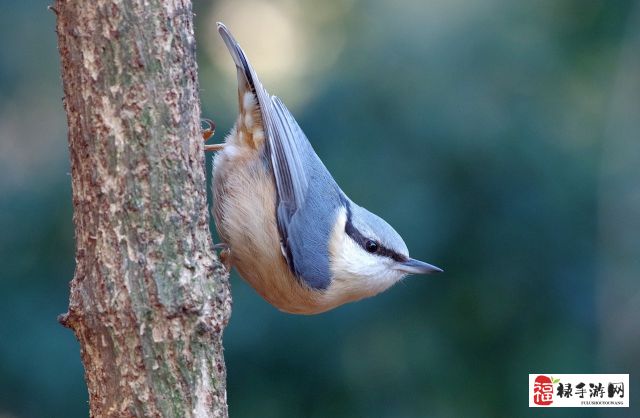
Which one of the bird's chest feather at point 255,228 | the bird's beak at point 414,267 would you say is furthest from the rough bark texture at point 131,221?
the bird's beak at point 414,267

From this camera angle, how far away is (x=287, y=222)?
2.55 metres

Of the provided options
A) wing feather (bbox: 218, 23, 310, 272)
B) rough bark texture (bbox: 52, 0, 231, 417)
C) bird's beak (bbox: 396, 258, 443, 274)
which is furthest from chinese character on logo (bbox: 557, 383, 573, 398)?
rough bark texture (bbox: 52, 0, 231, 417)

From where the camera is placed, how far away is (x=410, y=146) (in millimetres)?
3596

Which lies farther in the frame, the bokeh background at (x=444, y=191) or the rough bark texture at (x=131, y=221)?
the bokeh background at (x=444, y=191)

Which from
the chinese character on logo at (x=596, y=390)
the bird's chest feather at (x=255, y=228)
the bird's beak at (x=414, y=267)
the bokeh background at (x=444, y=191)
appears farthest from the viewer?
the chinese character on logo at (x=596, y=390)

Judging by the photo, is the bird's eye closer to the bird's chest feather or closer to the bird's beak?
the bird's beak

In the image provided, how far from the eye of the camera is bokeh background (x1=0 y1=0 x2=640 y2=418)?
343 cm

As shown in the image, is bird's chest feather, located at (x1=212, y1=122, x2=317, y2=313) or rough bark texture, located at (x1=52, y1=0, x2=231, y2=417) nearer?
rough bark texture, located at (x1=52, y1=0, x2=231, y2=417)

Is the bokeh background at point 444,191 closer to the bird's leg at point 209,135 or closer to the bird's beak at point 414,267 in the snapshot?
the bird's leg at point 209,135

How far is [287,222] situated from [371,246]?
344mm

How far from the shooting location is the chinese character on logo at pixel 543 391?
3.52 meters

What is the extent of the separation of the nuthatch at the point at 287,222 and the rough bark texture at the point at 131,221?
0.74 m

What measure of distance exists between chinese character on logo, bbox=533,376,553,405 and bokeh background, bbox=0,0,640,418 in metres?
0.06

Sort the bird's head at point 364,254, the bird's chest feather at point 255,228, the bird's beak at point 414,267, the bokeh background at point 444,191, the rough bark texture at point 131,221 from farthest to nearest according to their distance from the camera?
the bokeh background at point 444,191
the bird's beak at point 414,267
the bird's head at point 364,254
the bird's chest feather at point 255,228
the rough bark texture at point 131,221
